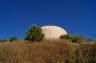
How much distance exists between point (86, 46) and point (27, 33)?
14667 mm

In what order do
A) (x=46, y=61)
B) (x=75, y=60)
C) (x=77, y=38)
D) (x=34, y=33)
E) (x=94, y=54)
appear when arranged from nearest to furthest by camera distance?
1. (x=94, y=54)
2. (x=75, y=60)
3. (x=46, y=61)
4. (x=34, y=33)
5. (x=77, y=38)

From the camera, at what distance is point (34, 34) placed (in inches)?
862

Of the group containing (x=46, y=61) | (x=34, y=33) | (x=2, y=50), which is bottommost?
(x=46, y=61)

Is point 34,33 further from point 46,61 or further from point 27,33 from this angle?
point 46,61

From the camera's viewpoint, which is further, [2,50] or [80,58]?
[2,50]

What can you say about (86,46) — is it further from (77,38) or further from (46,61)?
(77,38)

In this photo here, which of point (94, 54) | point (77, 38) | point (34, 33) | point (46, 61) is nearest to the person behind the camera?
point (94, 54)

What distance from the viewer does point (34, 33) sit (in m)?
22.3

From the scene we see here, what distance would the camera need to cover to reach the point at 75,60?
867cm

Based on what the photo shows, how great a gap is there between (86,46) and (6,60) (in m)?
3.87

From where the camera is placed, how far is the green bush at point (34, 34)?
21.6 m

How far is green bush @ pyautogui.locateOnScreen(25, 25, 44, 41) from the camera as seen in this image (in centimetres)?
2158

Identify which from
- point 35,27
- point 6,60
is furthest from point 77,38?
point 6,60

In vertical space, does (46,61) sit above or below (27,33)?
A: below
